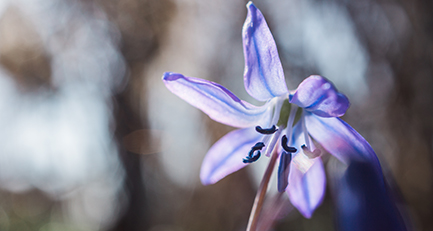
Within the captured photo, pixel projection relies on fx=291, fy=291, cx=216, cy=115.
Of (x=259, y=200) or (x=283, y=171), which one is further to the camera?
(x=283, y=171)

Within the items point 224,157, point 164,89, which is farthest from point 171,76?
point 164,89

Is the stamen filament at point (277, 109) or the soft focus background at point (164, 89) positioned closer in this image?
the stamen filament at point (277, 109)

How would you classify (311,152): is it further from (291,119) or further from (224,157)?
(224,157)

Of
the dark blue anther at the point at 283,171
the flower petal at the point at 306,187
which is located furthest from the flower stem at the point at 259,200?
the flower petal at the point at 306,187

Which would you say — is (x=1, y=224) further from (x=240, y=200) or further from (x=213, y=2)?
(x=213, y=2)

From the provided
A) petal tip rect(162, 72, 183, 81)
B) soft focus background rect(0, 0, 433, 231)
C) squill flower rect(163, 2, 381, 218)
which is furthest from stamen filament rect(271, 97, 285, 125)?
soft focus background rect(0, 0, 433, 231)

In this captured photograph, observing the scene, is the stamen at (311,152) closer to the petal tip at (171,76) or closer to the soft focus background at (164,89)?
the petal tip at (171,76)

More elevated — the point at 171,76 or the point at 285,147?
the point at 171,76
